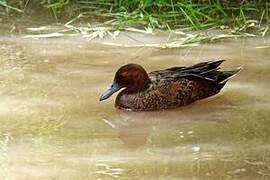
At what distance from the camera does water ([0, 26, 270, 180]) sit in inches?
154

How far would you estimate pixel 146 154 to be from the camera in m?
4.11

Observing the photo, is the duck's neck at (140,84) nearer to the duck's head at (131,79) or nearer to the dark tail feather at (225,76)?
the duck's head at (131,79)

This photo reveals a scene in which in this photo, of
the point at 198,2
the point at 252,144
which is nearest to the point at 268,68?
the point at 252,144

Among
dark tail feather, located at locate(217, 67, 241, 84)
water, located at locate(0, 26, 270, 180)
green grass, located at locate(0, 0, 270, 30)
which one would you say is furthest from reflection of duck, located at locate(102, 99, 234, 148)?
green grass, located at locate(0, 0, 270, 30)

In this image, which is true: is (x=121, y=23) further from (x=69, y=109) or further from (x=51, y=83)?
(x=69, y=109)

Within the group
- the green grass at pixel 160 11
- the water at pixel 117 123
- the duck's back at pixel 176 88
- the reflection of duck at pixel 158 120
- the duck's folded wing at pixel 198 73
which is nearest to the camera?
the water at pixel 117 123

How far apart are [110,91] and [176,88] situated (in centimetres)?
40

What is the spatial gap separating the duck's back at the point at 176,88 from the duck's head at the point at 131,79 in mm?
40

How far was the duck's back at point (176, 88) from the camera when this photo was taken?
15.9 ft

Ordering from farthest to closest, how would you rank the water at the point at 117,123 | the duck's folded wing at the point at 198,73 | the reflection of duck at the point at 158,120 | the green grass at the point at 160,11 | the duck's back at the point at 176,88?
the green grass at the point at 160,11 < the duck's folded wing at the point at 198,73 < the duck's back at the point at 176,88 < the reflection of duck at the point at 158,120 < the water at the point at 117,123

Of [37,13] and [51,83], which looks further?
[37,13]

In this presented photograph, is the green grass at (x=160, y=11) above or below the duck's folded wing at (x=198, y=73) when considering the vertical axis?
below

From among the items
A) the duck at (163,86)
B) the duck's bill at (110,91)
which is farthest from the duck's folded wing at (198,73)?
the duck's bill at (110,91)

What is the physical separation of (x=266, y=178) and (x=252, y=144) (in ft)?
1.59
